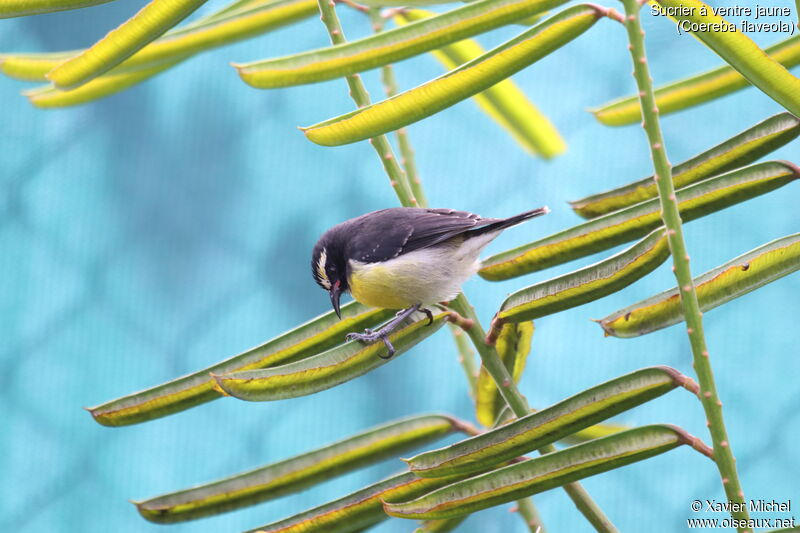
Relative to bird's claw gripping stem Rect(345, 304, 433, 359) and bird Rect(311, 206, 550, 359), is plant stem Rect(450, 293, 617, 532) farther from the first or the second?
bird Rect(311, 206, 550, 359)

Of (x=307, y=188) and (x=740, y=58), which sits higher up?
(x=740, y=58)

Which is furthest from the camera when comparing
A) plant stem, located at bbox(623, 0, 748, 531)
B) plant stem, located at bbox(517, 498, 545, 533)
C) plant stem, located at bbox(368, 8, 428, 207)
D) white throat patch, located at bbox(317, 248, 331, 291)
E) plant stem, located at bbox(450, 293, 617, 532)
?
white throat patch, located at bbox(317, 248, 331, 291)

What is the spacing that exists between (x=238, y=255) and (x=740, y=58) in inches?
58.7

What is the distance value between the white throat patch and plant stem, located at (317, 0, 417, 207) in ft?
1.38

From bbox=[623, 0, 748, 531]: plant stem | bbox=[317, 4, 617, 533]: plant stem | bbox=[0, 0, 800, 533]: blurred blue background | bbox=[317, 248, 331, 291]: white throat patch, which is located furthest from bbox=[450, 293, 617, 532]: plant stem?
bbox=[0, 0, 800, 533]: blurred blue background

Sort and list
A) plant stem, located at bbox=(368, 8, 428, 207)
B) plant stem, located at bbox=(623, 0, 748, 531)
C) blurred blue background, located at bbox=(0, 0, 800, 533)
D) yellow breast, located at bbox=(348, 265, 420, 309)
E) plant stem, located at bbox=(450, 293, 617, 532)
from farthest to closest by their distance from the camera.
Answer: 1. blurred blue background, located at bbox=(0, 0, 800, 533)
2. yellow breast, located at bbox=(348, 265, 420, 309)
3. plant stem, located at bbox=(368, 8, 428, 207)
4. plant stem, located at bbox=(450, 293, 617, 532)
5. plant stem, located at bbox=(623, 0, 748, 531)

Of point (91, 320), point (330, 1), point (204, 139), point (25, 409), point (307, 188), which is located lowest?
point (25, 409)

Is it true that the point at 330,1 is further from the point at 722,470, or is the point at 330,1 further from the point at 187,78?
the point at 187,78

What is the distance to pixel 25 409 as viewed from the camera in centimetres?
199

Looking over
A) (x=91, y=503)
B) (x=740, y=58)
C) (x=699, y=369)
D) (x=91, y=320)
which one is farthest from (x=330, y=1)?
(x=91, y=503)

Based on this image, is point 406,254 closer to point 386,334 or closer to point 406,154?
point 406,154

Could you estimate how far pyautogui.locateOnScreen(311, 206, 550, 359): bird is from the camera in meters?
1.15

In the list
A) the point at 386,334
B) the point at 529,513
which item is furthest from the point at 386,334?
the point at 529,513

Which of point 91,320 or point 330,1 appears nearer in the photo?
point 330,1
